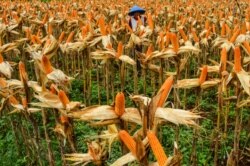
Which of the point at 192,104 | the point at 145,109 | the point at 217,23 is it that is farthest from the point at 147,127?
the point at 217,23

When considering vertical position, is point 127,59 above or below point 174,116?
below

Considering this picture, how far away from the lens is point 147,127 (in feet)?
5.84

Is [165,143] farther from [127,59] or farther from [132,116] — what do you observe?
[132,116]

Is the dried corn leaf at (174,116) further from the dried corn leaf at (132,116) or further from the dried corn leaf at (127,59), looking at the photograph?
the dried corn leaf at (127,59)

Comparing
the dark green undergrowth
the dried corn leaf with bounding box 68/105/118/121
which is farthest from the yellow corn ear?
the dark green undergrowth

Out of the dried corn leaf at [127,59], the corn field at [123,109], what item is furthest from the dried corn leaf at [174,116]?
the dried corn leaf at [127,59]

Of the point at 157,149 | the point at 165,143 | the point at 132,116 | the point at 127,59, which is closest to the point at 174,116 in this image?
the point at 132,116

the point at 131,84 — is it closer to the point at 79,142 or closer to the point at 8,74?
the point at 79,142

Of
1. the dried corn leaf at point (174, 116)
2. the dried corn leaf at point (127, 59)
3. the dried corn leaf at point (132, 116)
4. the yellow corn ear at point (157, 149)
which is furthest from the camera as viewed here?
the dried corn leaf at point (127, 59)

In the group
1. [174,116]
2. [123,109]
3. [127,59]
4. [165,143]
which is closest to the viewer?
[174,116]

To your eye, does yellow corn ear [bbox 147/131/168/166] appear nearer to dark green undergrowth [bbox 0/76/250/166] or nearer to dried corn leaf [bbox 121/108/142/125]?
dried corn leaf [bbox 121/108/142/125]

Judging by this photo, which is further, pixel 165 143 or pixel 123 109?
pixel 165 143

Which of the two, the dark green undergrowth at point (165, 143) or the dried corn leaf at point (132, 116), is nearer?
the dried corn leaf at point (132, 116)

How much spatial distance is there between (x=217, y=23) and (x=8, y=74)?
6243mm
